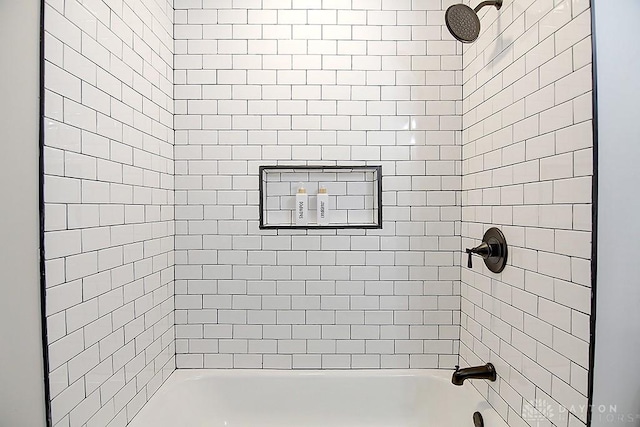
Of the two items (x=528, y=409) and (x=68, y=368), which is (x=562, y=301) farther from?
(x=68, y=368)

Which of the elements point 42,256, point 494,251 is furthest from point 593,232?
point 42,256

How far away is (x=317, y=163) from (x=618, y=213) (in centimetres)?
117

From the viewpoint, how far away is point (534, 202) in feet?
3.74

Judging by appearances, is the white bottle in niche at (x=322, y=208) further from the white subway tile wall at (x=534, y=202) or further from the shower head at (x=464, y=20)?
the shower head at (x=464, y=20)

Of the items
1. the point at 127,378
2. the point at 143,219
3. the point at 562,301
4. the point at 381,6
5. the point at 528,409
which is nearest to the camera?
the point at 562,301

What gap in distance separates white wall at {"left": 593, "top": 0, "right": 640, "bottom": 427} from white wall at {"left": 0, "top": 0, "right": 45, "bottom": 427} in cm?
140

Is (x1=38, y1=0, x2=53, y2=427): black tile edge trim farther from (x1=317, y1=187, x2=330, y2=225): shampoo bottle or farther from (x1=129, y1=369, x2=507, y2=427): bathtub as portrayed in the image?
(x1=317, y1=187, x2=330, y2=225): shampoo bottle

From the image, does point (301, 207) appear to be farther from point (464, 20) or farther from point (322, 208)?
point (464, 20)

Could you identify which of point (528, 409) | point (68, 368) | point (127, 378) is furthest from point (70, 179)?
point (528, 409)

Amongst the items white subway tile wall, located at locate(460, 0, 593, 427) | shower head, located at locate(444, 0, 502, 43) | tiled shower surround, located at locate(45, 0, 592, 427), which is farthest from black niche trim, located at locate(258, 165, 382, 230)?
shower head, located at locate(444, 0, 502, 43)

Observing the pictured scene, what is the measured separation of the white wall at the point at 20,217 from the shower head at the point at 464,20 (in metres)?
1.29

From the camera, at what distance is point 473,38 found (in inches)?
53.5

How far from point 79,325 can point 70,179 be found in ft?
1.40

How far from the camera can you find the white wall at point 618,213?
85 centimetres
